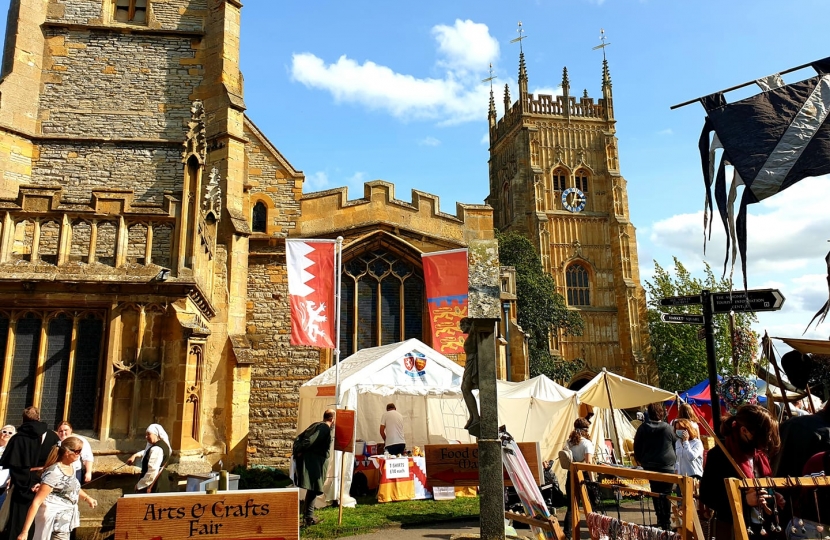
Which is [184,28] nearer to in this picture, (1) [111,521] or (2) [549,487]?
(1) [111,521]

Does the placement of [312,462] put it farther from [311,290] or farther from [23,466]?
[311,290]

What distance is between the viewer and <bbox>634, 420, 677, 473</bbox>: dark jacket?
6691 millimetres

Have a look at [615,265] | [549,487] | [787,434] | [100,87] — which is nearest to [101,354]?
[549,487]

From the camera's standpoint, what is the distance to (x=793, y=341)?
4.78 m

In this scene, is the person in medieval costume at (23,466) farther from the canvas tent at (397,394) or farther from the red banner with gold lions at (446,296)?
the red banner with gold lions at (446,296)

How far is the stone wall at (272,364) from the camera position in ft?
51.9

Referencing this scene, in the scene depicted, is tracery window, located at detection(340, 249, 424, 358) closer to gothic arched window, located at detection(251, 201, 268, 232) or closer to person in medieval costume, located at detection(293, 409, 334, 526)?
gothic arched window, located at detection(251, 201, 268, 232)

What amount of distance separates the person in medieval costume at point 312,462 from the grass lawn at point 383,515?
1.06ft

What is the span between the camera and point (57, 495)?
16.9 feet

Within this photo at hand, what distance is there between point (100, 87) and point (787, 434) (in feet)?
51.6

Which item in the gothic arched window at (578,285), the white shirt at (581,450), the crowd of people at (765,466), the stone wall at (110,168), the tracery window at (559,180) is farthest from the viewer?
the tracery window at (559,180)

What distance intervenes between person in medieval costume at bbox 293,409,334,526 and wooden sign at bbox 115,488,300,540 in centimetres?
387

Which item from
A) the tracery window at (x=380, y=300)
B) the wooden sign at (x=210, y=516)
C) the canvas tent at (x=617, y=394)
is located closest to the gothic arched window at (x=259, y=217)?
the tracery window at (x=380, y=300)

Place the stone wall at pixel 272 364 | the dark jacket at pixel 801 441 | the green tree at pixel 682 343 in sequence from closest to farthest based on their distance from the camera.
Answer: the dark jacket at pixel 801 441, the stone wall at pixel 272 364, the green tree at pixel 682 343
